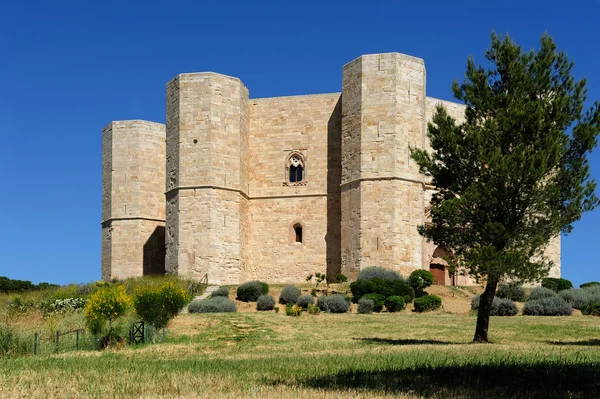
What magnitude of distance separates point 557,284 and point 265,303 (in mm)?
14843

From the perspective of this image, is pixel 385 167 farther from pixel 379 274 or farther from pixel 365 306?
pixel 365 306

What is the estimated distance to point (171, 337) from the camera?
65.2 feet

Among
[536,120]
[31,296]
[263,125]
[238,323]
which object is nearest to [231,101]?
[263,125]

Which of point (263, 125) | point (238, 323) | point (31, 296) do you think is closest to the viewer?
point (238, 323)

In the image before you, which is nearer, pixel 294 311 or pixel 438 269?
pixel 294 311

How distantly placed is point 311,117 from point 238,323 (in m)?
17.4

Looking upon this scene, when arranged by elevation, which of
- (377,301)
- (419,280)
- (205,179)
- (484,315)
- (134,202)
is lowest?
(377,301)

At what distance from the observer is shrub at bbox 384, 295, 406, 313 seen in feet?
93.1

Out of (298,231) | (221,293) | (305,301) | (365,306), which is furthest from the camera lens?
(298,231)

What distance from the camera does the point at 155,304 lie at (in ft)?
64.8

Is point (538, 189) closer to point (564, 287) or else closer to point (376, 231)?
point (376, 231)

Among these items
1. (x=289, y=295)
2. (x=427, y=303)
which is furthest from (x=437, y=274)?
(x=289, y=295)

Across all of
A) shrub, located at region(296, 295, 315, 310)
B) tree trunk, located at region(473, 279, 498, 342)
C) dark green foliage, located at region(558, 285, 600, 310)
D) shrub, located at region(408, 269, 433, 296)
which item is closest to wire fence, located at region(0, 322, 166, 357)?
tree trunk, located at region(473, 279, 498, 342)

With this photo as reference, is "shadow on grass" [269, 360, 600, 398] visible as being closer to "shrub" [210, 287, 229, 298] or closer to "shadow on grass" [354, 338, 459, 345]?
"shadow on grass" [354, 338, 459, 345]
